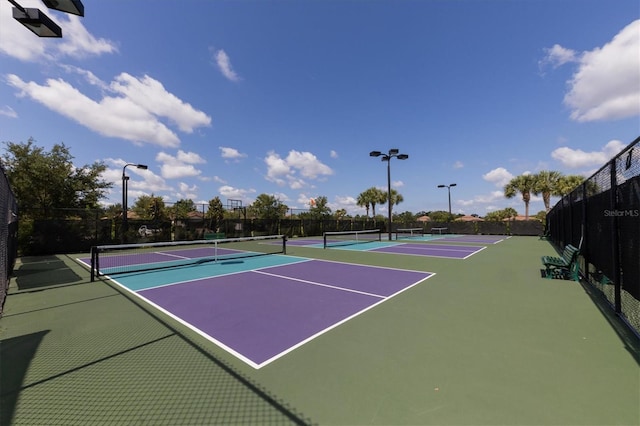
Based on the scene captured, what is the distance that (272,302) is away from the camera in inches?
228

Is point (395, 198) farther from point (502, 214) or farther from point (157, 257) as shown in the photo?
point (157, 257)

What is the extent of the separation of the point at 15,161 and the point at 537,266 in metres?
30.4

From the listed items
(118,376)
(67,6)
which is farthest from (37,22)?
(118,376)

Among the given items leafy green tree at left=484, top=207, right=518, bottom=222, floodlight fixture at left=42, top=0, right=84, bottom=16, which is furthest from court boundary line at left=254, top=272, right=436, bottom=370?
leafy green tree at left=484, top=207, right=518, bottom=222

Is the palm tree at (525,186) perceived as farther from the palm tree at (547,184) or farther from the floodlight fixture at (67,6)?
the floodlight fixture at (67,6)

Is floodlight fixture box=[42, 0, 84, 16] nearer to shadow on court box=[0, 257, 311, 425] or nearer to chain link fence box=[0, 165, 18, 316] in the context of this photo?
chain link fence box=[0, 165, 18, 316]

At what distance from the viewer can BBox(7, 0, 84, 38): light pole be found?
3.54 meters

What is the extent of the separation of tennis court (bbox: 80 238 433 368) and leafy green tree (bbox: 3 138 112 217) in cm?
1479

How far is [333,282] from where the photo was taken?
25.1 ft

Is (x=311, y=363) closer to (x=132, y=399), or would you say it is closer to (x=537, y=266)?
(x=132, y=399)

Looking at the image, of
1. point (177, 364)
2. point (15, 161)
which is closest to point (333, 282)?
point (177, 364)

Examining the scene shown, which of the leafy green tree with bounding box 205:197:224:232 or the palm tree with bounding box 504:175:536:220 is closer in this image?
the palm tree with bounding box 504:175:536:220

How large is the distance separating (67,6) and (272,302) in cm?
549

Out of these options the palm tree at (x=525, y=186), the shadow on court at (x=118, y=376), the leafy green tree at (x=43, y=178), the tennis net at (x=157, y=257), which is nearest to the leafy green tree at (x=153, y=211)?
the leafy green tree at (x=43, y=178)
